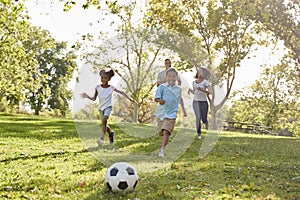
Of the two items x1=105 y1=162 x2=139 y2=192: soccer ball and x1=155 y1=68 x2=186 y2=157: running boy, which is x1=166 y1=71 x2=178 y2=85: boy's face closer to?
x1=155 y1=68 x2=186 y2=157: running boy

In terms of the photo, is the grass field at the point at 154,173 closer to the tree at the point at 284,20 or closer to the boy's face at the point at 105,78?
the boy's face at the point at 105,78

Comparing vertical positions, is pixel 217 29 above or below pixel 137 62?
above

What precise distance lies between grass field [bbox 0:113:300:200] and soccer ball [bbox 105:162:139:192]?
0.35 feet

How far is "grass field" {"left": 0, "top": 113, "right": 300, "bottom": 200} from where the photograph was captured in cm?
629

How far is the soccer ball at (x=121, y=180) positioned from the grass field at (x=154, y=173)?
0.35ft

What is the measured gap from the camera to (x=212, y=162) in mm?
9453

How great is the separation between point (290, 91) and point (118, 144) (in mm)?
34138

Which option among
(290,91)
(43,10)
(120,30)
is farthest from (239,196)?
(290,91)

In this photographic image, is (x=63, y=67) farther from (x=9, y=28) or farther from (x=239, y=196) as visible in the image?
(x=239, y=196)

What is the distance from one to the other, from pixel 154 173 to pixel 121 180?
1841 millimetres

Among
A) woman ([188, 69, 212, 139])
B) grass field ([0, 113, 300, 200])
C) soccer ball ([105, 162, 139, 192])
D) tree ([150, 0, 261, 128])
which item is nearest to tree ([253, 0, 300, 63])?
tree ([150, 0, 261, 128])

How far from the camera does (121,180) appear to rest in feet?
20.0

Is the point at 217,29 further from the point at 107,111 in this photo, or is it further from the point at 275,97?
the point at 107,111

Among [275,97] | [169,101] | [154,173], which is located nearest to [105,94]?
[169,101]
